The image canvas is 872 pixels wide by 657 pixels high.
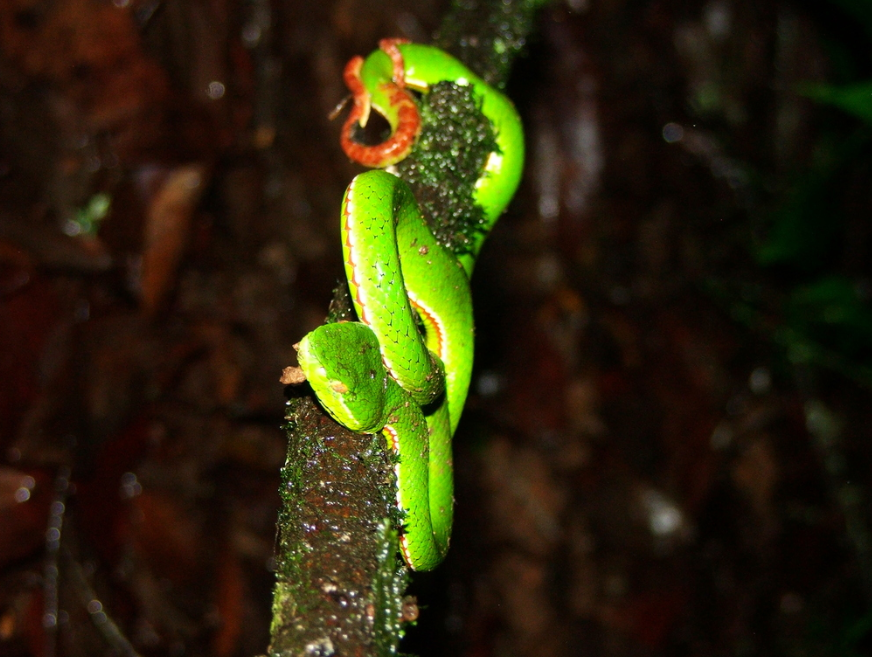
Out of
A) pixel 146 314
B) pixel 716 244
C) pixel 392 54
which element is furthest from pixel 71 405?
pixel 716 244

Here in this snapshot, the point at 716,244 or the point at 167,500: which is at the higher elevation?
the point at 716,244

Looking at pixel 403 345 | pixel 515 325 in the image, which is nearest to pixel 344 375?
pixel 403 345

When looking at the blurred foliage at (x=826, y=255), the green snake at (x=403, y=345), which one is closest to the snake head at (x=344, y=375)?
the green snake at (x=403, y=345)

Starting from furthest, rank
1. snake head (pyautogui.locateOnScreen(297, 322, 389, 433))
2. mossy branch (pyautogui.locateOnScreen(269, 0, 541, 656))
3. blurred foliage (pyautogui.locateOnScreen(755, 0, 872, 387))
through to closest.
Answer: blurred foliage (pyautogui.locateOnScreen(755, 0, 872, 387)) < snake head (pyautogui.locateOnScreen(297, 322, 389, 433)) < mossy branch (pyautogui.locateOnScreen(269, 0, 541, 656))

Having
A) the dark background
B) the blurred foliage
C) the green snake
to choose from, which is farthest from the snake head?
the blurred foliage

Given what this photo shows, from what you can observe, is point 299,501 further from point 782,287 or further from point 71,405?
point 782,287

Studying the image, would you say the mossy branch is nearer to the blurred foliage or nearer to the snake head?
the snake head

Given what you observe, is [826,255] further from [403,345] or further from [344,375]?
[344,375]
